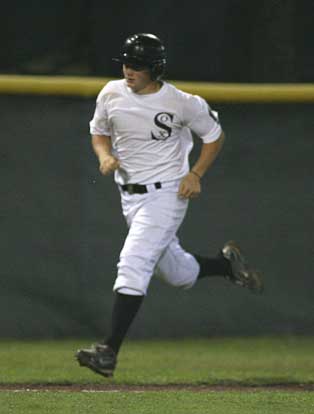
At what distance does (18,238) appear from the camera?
8.56m

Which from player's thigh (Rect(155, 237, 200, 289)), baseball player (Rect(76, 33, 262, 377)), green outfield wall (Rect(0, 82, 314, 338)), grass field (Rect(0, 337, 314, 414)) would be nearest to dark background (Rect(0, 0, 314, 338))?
green outfield wall (Rect(0, 82, 314, 338))

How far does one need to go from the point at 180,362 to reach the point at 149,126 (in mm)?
1520

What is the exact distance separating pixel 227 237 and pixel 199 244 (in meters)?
0.19

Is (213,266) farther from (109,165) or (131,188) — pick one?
(109,165)

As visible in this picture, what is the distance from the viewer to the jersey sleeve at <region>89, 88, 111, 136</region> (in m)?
6.86

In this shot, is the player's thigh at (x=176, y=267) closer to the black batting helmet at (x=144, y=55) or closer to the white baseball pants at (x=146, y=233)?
the white baseball pants at (x=146, y=233)

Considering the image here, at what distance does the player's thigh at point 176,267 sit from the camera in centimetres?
714

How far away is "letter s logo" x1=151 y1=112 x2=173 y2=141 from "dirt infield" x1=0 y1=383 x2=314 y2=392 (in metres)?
1.21

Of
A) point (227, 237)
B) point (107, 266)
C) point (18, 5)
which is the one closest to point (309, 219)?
point (227, 237)

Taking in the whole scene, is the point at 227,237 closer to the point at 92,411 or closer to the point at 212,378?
the point at 212,378

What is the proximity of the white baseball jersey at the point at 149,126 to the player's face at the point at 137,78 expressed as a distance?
0.15 feet

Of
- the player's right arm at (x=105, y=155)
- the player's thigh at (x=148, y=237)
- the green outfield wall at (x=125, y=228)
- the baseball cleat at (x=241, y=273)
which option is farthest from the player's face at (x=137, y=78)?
the green outfield wall at (x=125, y=228)

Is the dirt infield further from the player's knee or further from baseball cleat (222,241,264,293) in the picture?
baseball cleat (222,241,264,293)

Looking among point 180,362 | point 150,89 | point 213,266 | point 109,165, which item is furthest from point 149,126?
point 180,362
